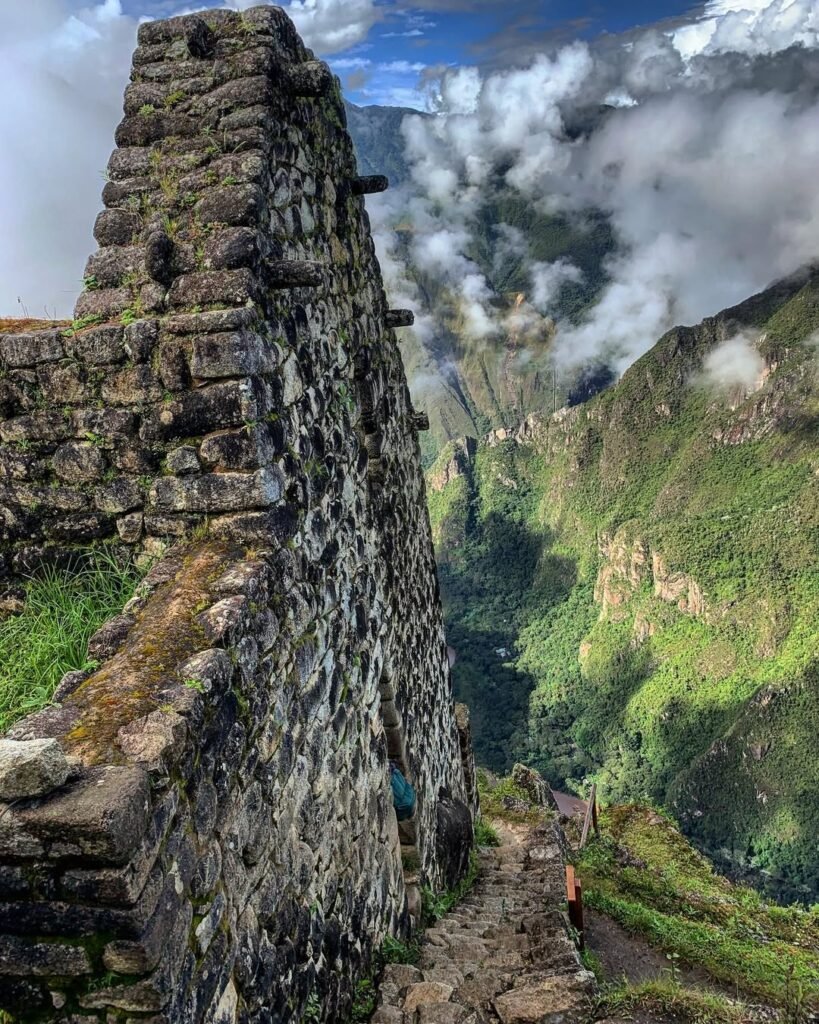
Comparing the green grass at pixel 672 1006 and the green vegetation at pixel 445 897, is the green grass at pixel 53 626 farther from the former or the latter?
the green vegetation at pixel 445 897

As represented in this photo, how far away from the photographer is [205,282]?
345 centimetres

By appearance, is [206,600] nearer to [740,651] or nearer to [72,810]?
[72,810]

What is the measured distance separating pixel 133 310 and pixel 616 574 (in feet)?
311

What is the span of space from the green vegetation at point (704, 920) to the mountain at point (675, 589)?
40233mm

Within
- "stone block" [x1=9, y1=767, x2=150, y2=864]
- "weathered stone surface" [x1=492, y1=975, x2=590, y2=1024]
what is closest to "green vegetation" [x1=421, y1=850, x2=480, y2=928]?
"weathered stone surface" [x1=492, y1=975, x2=590, y2=1024]

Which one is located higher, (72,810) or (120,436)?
(120,436)

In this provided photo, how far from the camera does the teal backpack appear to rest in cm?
508

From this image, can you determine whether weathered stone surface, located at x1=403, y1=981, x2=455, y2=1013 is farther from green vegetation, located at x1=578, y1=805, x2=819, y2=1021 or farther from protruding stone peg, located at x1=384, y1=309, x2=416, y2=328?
protruding stone peg, located at x1=384, y1=309, x2=416, y2=328

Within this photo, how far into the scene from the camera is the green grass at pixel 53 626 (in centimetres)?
303

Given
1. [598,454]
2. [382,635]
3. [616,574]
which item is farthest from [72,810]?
[598,454]

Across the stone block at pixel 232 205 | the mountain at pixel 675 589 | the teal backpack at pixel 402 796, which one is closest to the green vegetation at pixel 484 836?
the teal backpack at pixel 402 796

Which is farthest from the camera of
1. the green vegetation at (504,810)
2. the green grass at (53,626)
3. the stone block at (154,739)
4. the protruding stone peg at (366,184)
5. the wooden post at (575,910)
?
the green vegetation at (504,810)

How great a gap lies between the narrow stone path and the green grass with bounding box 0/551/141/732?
2.29 m

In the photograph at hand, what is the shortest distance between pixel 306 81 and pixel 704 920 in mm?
10597
